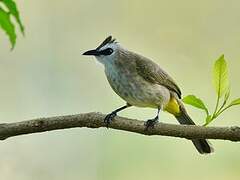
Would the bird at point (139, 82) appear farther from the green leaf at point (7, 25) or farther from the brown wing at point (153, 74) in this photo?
the green leaf at point (7, 25)

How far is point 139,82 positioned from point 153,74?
0.17 ft

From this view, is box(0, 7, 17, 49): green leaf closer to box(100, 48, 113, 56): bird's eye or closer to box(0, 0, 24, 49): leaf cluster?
box(0, 0, 24, 49): leaf cluster

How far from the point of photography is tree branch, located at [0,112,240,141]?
1.77 ft

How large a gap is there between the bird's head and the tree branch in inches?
15.4

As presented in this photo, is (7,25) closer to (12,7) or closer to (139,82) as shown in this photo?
(12,7)

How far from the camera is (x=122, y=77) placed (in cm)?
101

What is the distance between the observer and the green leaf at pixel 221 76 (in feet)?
1.80

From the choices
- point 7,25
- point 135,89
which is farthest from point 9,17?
point 135,89

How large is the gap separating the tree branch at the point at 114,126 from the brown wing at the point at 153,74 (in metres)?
0.42

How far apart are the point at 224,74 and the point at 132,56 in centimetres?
52

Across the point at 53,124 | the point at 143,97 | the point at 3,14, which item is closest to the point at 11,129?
the point at 53,124

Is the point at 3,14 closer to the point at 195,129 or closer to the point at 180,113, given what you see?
the point at 195,129

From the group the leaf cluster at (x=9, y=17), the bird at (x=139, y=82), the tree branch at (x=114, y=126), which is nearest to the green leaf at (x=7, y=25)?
the leaf cluster at (x=9, y=17)

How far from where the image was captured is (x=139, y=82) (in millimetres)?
1012
